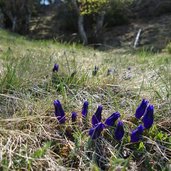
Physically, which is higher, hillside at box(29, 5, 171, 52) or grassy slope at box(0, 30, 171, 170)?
grassy slope at box(0, 30, 171, 170)

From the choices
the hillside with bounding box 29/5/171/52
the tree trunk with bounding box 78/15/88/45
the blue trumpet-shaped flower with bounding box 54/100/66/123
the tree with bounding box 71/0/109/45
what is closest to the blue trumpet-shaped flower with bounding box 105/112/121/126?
the blue trumpet-shaped flower with bounding box 54/100/66/123

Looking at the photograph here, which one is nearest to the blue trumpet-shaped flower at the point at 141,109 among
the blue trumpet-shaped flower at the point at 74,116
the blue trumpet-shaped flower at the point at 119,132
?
the blue trumpet-shaped flower at the point at 119,132

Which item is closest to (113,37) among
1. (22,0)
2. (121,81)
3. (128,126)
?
(22,0)

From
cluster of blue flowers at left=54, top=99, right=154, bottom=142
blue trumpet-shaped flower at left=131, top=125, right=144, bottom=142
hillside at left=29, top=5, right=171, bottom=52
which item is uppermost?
cluster of blue flowers at left=54, top=99, right=154, bottom=142

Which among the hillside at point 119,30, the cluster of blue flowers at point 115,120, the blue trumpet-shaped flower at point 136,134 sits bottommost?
the hillside at point 119,30

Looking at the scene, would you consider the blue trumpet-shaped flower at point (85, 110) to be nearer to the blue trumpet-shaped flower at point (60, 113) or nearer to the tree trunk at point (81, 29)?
the blue trumpet-shaped flower at point (60, 113)

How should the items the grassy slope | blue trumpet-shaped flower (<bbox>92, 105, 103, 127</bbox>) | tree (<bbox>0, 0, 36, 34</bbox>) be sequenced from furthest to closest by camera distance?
tree (<bbox>0, 0, 36, 34</bbox>), blue trumpet-shaped flower (<bbox>92, 105, 103, 127</bbox>), the grassy slope

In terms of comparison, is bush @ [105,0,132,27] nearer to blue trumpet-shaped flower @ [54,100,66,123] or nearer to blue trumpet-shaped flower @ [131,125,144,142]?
blue trumpet-shaped flower @ [54,100,66,123]

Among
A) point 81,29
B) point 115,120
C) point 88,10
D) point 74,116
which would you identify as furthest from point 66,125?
point 81,29
